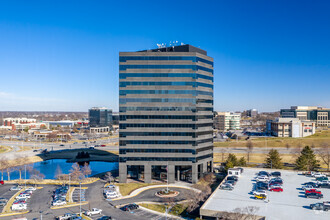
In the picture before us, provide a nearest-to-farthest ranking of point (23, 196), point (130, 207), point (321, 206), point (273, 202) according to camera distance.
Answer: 1. point (321, 206)
2. point (273, 202)
3. point (130, 207)
4. point (23, 196)

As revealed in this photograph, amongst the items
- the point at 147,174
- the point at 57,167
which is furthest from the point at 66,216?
the point at 57,167

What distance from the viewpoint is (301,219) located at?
41.3 meters

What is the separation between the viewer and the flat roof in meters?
43.3

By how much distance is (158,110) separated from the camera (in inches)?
2894

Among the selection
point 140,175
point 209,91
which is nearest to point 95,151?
point 140,175

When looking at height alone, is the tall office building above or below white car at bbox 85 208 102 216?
above

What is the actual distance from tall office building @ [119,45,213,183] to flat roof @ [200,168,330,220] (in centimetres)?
1867

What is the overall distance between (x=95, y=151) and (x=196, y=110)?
79.8 meters

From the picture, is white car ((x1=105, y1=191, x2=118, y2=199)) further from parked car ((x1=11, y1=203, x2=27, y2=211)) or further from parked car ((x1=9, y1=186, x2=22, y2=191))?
parked car ((x1=9, y1=186, x2=22, y2=191))

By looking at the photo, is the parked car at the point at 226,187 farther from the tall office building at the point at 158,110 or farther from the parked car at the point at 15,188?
the parked car at the point at 15,188

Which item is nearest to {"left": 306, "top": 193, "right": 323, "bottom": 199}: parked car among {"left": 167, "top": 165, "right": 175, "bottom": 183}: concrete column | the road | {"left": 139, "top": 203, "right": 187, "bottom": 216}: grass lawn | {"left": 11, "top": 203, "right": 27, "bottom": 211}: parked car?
{"left": 139, "top": 203, "right": 187, "bottom": 216}: grass lawn

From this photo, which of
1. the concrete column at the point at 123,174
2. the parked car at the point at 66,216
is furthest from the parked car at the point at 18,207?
the concrete column at the point at 123,174

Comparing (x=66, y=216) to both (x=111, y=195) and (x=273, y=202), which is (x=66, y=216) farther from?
(x=273, y=202)

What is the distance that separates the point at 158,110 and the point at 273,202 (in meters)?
36.3
